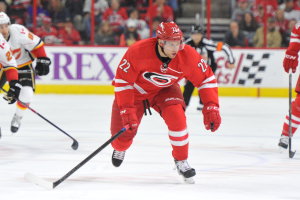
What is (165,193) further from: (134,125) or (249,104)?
(249,104)

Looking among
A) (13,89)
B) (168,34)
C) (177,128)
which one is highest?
(168,34)

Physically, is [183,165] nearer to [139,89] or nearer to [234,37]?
[139,89]

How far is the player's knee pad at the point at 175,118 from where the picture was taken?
2873 millimetres

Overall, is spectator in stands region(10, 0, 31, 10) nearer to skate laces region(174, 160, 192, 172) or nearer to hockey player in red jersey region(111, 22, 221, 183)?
hockey player in red jersey region(111, 22, 221, 183)

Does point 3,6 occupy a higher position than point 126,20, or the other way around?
point 3,6

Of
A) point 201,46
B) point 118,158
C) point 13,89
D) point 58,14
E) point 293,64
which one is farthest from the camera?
point 58,14

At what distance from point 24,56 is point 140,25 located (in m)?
4.32

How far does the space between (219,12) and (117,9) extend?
6.33 feet

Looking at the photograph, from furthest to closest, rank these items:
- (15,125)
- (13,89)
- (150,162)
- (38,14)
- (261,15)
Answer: (38,14)
(261,15)
(15,125)
(13,89)
(150,162)

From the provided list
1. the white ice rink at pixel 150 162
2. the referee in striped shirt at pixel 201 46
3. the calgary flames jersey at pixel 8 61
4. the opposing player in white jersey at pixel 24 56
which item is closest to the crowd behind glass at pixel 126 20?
the referee in striped shirt at pixel 201 46

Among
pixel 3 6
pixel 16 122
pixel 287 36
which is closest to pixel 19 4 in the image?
pixel 3 6

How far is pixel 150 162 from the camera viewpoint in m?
3.55

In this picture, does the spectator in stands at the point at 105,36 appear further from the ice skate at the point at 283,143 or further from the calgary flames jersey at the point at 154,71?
the calgary flames jersey at the point at 154,71

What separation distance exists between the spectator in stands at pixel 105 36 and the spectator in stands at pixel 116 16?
10cm
